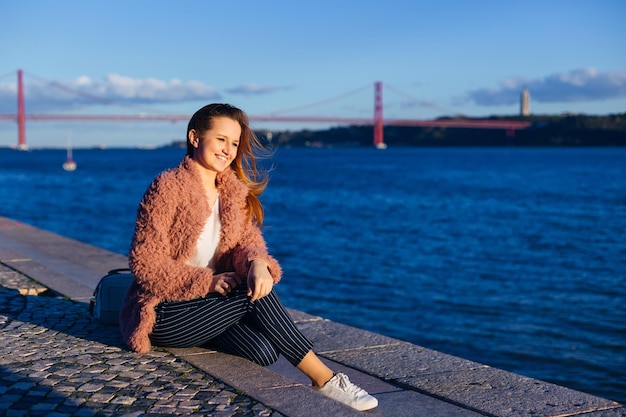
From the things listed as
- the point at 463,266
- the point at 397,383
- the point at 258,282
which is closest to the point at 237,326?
the point at 258,282

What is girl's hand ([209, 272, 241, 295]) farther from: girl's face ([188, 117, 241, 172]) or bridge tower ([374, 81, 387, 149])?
bridge tower ([374, 81, 387, 149])

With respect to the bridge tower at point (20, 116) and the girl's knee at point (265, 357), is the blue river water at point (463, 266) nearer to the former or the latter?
the girl's knee at point (265, 357)

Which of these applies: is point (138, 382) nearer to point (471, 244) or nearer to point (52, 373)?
point (52, 373)

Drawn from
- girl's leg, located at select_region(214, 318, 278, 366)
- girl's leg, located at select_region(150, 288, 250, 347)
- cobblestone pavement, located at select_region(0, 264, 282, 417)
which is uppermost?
girl's leg, located at select_region(150, 288, 250, 347)

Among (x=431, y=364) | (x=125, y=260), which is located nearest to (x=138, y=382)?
(x=431, y=364)

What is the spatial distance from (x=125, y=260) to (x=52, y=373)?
2939mm

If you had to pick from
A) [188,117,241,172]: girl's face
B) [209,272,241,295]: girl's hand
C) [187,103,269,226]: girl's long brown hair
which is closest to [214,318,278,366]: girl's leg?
[209,272,241,295]: girl's hand

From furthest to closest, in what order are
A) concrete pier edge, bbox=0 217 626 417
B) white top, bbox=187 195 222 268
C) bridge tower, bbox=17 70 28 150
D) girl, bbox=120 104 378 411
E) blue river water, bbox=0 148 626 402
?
bridge tower, bbox=17 70 28 150, blue river water, bbox=0 148 626 402, white top, bbox=187 195 222 268, girl, bbox=120 104 378 411, concrete pier edge, bbox=0 217 626 417

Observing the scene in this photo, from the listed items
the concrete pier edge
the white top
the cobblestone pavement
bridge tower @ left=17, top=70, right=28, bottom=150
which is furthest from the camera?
bridge tower @ left=17, top=70, right=28, bottom=150

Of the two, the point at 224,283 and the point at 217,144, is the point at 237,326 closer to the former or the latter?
the point at 224,283

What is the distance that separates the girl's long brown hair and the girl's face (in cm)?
2

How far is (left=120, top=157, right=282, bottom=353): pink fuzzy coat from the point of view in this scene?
2439mm

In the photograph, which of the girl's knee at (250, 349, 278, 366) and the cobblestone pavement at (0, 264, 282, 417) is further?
the girl's knee at (250, 349, 278, 366)

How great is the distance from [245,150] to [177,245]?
41cm
